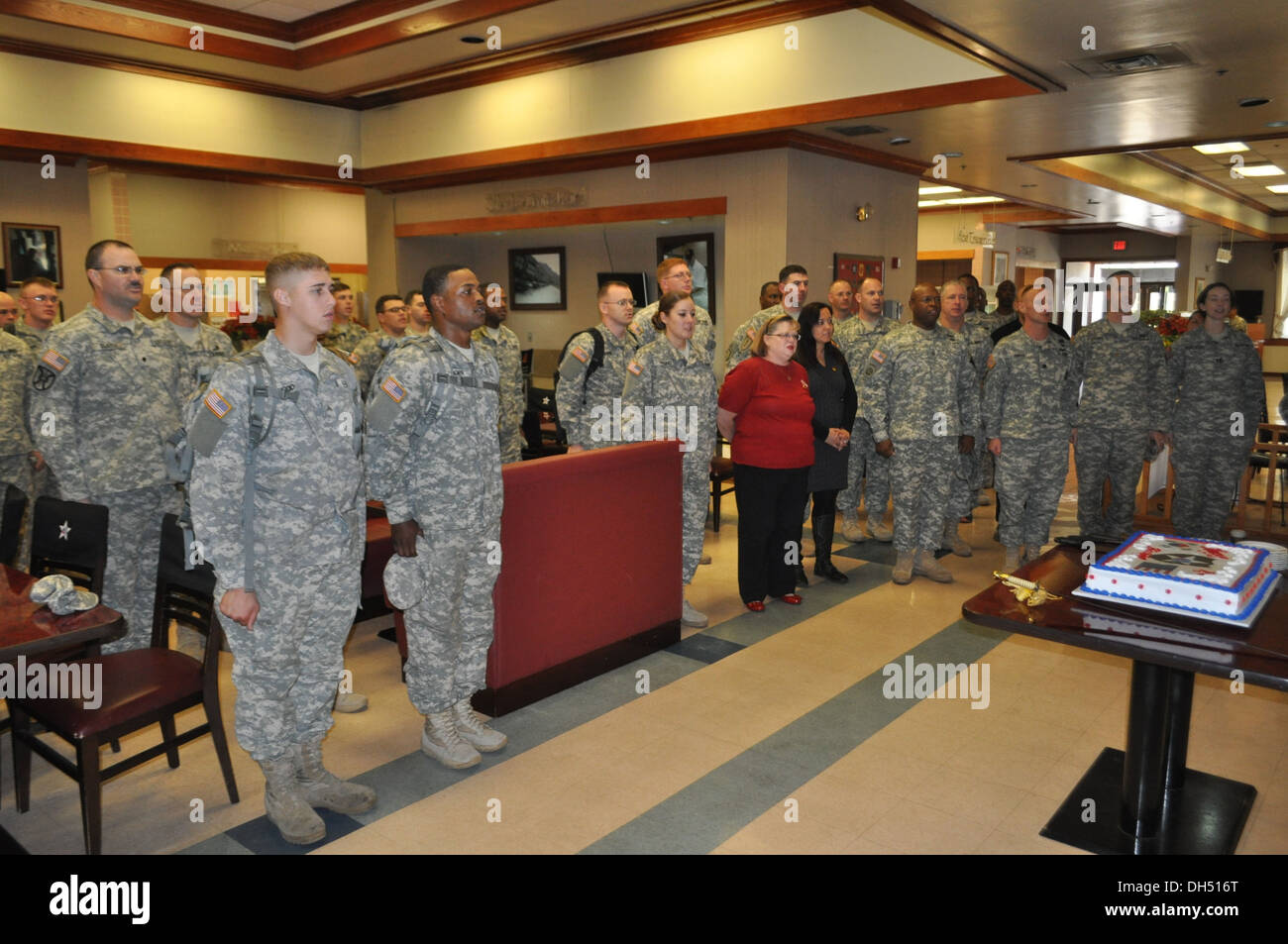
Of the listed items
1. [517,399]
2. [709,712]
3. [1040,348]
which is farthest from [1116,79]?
[709,712]

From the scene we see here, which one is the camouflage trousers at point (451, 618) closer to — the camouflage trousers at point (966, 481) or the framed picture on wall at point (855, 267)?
the camouflage trousers at point (966, 481)

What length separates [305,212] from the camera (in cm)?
1184

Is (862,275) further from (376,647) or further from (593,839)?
(593,839)

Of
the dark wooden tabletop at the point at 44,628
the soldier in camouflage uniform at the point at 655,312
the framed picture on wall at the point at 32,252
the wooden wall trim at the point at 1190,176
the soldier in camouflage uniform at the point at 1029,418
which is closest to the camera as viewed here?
the dark wooden tabletop at the point at 44,628

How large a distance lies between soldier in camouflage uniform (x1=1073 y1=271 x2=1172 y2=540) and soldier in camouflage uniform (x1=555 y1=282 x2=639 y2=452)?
3006 millimetres

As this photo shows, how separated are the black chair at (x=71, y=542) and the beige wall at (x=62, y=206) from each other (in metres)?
6.04

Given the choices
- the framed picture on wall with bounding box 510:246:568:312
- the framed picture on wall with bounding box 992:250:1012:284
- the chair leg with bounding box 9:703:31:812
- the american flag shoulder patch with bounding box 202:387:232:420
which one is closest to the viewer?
the american flag shoulder patch with bounding box 202:387:232:420

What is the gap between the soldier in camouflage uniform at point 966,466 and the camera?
18.7 ft

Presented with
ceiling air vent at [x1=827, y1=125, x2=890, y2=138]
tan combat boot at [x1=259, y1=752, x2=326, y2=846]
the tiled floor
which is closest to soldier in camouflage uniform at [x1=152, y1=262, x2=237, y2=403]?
the tiled floor

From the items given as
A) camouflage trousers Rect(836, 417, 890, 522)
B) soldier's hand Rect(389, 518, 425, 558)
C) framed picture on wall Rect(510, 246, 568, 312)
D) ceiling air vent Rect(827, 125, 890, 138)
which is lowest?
camouflage trousers Rect(836, 417, 890, 522)

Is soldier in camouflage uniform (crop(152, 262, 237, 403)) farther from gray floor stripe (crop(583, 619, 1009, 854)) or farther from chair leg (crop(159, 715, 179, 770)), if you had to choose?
gray floor stripe (crop(583, 619, 1009, 854))

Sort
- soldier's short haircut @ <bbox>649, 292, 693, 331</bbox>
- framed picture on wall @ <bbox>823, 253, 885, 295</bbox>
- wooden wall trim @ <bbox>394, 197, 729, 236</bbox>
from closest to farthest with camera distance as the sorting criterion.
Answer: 1. soldier's short haircut @ <bbox>649, 292, 693, 331</bbox>
2. wooden wall trim @ <bbox>394, 197, 729, 236</bbox>
3. framed picture on wall @ <bbox>823, 253, 885, 295</bbox>

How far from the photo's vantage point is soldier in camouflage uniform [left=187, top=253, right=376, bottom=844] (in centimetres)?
258

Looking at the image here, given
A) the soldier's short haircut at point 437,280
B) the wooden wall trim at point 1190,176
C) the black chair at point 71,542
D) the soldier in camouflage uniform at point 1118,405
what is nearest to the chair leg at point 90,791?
the black chair at point 71,542
